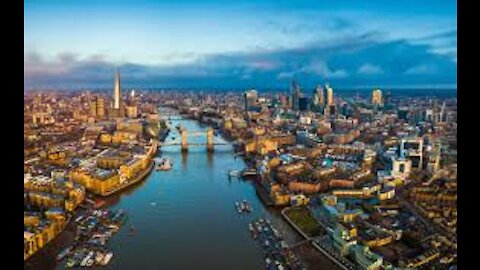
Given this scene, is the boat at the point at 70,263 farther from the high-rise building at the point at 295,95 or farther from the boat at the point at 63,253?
the high-rise building at the point at 295,95

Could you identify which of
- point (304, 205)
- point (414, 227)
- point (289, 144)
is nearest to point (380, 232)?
point (414, 227)

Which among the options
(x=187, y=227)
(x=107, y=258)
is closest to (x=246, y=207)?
(x=187, y=227)

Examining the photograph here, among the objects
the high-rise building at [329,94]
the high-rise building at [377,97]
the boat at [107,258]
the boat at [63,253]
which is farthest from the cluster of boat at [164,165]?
the high-rise building at [377,97]

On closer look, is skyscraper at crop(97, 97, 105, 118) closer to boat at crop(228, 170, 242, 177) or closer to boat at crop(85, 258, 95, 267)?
boat at crop(228, 170, 242, 177)

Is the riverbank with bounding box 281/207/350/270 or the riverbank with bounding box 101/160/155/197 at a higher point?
the riverbank with bounding box 101/160/155/197

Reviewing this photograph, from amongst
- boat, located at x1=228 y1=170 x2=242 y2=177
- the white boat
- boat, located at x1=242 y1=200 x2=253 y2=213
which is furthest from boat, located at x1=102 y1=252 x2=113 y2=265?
boat, located at x1=228 y1=170 x2=242 y2=177

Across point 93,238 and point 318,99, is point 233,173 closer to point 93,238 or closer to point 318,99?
point 93,238
